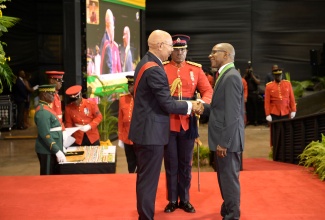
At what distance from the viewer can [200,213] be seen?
4.51m

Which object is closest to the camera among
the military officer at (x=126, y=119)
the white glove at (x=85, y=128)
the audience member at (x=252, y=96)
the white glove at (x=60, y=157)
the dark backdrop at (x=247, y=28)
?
the white glove at (x=60, y=157)

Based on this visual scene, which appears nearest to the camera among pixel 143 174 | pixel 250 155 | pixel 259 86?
pixel 143 174

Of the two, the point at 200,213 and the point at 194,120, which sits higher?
the point at 194,120

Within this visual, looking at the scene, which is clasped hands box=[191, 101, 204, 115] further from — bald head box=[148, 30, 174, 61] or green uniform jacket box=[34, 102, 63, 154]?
green uniform jacket box=[34, 102, 63, 154]

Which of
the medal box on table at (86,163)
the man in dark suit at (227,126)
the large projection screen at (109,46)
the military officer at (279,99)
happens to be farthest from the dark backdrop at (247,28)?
the man in dark suit at (227,126)

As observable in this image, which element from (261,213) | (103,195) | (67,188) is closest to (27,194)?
(67,188)

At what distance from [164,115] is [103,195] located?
4.35 ft

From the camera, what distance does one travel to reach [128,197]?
197 inches

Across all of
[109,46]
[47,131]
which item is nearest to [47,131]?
[47,131]

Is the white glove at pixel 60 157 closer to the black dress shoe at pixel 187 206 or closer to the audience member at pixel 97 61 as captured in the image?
the black dress shoe at pixel 187 206

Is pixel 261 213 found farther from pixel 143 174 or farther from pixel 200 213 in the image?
pixel 143 174

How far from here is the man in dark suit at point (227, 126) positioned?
4070mm

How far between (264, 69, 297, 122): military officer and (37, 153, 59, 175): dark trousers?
4.91 meters

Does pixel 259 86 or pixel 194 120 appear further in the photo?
pixel 259 86
